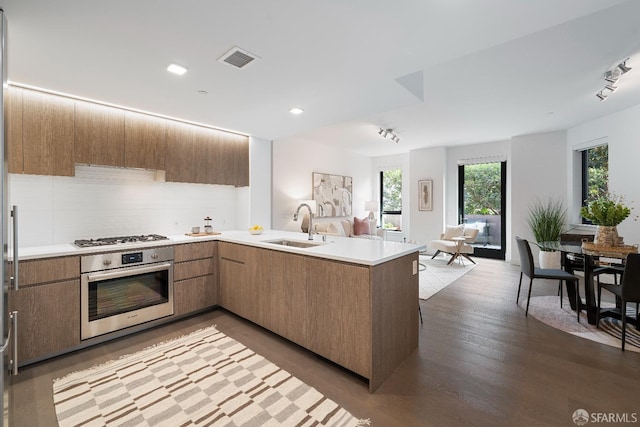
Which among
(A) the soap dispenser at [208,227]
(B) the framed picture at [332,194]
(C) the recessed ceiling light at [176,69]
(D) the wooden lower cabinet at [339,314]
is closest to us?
(D) the wooden lower cabinet at [339,314]

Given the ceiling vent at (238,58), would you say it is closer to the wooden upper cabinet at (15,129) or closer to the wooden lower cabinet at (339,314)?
the wooden lower cabinet at (339,314)

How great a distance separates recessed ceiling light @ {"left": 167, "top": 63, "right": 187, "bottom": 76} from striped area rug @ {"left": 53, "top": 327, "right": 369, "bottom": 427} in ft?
7.70

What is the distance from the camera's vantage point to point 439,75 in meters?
3.03

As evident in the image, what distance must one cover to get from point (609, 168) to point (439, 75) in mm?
3682

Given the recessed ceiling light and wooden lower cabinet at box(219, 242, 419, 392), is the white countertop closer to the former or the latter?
wooden lower cabinet at box(219, 242, 419, 392)

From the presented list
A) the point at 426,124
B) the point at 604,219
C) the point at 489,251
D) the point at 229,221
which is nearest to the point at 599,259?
the point at 604,219

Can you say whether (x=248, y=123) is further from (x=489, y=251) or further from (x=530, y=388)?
(x=489, y=251)

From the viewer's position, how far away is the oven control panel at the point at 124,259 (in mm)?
2488

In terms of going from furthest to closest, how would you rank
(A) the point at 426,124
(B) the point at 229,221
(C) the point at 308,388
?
1. (A) the point at 426,124
2. (B) the point at 229,221
3. (C) the point at 308,388

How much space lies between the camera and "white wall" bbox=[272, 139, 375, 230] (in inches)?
202

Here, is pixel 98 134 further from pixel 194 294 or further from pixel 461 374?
pixel 461 374

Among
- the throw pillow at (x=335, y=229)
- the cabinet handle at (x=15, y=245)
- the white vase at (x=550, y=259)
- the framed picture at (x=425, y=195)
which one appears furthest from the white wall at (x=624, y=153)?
the cabinet handle at (x=15, y=245)

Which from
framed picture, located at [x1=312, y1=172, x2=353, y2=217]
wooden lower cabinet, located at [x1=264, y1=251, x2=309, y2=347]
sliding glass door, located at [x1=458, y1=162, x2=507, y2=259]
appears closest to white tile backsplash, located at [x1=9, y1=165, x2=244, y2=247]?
wooden lower cabinet, located at [x1=264, y1=251, x2=309, y2=347]

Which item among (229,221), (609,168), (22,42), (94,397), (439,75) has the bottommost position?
(94,397)
